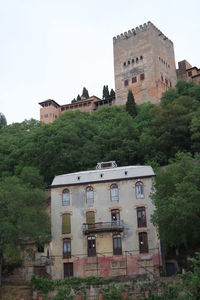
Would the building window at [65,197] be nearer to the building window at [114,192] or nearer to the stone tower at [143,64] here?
the building window at [114,192]

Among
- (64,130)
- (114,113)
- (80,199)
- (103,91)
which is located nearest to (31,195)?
(80,199)

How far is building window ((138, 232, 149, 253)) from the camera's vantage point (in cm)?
3978

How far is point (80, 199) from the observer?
1699 inches

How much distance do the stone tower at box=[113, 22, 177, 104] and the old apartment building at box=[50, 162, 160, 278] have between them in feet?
167

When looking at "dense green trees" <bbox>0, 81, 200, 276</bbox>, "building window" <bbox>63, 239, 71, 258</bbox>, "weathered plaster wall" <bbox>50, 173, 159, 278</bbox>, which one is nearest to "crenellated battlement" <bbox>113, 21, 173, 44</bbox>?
"dense green trees" <bbox>0, 81, 200, 276</bbox>

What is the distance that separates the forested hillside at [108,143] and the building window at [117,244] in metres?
17.7

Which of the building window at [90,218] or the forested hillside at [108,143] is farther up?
the forested hillside at [108,143]

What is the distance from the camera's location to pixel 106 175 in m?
43.8

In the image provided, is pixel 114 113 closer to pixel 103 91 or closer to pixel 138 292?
pixel 103 91

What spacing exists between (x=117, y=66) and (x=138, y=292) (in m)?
73.2

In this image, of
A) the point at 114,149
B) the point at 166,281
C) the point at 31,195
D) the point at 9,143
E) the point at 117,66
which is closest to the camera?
the point at 166,281

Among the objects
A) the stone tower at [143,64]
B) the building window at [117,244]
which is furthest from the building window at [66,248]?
the stone tower at [143,64]

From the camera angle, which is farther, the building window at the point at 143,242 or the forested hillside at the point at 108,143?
the forested hillside at the point at 108,143

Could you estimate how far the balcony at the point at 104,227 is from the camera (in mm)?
40531
